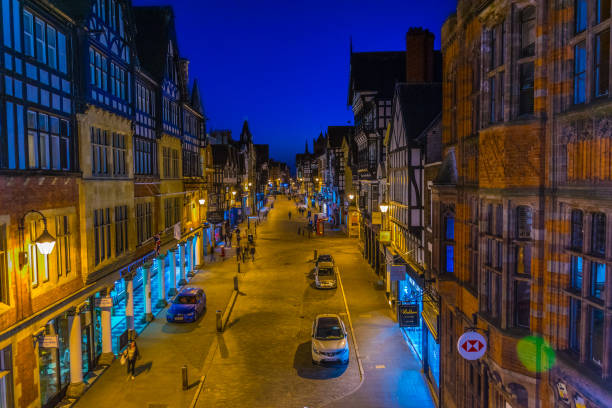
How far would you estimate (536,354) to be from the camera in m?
7.88

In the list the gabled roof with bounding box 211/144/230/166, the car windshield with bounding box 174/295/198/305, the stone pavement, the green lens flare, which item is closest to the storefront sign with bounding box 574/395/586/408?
the green lens flare

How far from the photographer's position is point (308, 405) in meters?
14.9

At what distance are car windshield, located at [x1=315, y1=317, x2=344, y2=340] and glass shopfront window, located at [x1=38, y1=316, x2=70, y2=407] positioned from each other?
9261 mm

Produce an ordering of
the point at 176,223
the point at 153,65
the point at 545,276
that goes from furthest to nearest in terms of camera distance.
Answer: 1. the point at 176,223
2. the point at 153,65
3. the point at 545,276

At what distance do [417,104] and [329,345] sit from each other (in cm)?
1221

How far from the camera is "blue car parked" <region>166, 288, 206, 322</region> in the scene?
23125 mm

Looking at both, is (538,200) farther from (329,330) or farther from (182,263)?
(182,263)

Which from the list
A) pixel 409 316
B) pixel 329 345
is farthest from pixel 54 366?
pixel 409 316

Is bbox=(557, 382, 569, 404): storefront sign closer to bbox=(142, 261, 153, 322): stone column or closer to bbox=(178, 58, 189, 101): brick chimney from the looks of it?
bbox=(142, 261, 153, 322): stone column

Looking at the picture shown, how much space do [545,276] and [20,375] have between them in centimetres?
1328

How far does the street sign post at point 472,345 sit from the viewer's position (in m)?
9.30

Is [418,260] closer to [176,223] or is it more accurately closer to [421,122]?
[421,122]

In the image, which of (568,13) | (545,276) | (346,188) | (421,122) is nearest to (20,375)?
(545,276)

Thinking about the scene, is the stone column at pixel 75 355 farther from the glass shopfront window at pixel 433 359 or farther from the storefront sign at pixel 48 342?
the glass shopfront window at pixel 433 359
